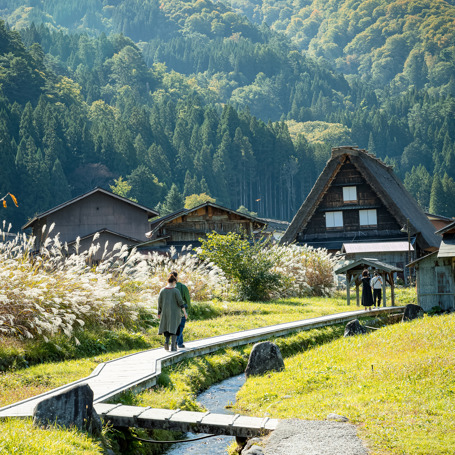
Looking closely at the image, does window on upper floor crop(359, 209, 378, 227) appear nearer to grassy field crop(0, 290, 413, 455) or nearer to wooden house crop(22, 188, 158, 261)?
wooden house crop(22, 188, 158, 261)

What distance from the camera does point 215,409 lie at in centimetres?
1184

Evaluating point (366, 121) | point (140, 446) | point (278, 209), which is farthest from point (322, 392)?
point (366, 121)

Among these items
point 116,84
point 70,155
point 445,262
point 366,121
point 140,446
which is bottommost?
point 140,446

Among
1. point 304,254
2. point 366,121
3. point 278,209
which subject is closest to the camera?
point 304,254

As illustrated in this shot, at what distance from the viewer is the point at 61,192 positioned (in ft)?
285

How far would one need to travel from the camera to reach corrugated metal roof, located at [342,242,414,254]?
3722 centimetres

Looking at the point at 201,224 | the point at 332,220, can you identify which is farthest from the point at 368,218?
the point at 201,224

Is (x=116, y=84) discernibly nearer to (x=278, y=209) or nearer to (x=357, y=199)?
(x=278, y=209)

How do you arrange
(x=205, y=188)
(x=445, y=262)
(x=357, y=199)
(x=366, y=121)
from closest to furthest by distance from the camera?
(x=445, y=262)
(x=357, y=199)
(x=205, y=188)
(x=366, y=121)

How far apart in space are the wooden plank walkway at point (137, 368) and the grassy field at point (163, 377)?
264 mm

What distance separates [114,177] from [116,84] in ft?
239

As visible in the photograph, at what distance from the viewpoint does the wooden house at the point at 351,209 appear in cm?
4178

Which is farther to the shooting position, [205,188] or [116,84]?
[116,84]

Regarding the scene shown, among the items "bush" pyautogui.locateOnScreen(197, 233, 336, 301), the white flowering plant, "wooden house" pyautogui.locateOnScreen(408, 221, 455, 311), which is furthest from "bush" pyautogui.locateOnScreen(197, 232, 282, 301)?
the white flowering plant
